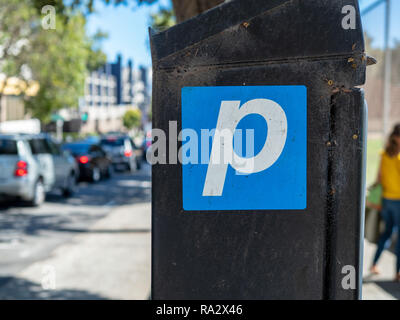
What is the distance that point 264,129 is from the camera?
1725 mm

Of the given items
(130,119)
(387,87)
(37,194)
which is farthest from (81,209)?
(130,119)

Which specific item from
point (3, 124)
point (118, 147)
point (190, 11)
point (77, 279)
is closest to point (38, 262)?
point (77, 279)

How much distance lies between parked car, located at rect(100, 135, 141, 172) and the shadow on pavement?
1804cm

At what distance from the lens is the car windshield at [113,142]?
24663 mm

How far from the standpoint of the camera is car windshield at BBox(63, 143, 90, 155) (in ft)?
63.5

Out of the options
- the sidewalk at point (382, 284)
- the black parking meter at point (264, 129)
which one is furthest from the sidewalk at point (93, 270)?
the black parking meter at point (264, 129)

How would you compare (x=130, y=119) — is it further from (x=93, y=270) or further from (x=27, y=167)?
(x=93, y=270)

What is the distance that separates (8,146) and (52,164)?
70.2 inches

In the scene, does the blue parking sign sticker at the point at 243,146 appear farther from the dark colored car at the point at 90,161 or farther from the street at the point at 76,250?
the dark colored car at the point at 90,161

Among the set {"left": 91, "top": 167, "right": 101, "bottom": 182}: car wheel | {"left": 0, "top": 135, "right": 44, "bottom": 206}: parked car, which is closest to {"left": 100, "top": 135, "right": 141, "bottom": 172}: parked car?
{"left": 91, "top": 167, "right": 101, "bottom": 182}: car wheel

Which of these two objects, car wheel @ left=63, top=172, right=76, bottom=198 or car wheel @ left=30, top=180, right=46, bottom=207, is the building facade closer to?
car wheel @ left=63, top=172, right=76, bottom=198

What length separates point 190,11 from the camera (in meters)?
5.79

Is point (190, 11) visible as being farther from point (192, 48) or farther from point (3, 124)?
point (3, 124)

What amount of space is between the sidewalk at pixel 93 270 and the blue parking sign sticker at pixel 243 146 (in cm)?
418
